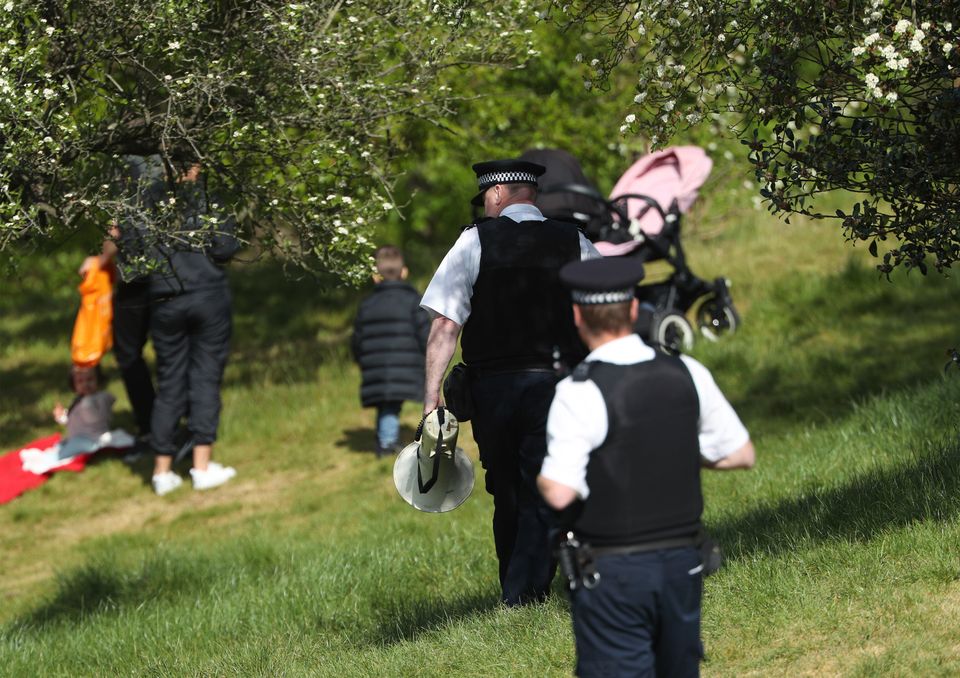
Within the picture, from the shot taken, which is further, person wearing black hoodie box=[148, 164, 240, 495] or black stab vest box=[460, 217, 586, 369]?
person wearing black hoodie box=[148, 164, 240, 495]

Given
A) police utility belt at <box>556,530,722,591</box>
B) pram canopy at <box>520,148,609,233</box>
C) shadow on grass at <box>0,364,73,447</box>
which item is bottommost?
shadow on grass at <box>0,364,73,447</box>

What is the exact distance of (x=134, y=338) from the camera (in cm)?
1148

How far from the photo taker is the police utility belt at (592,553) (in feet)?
12.8

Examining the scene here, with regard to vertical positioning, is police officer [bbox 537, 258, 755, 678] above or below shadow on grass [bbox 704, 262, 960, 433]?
above

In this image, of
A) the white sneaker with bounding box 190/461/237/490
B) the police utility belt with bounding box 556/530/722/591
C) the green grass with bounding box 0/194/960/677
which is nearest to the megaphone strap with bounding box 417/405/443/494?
the green grass with bounding box 0/194/960/677

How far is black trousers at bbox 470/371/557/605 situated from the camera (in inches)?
233

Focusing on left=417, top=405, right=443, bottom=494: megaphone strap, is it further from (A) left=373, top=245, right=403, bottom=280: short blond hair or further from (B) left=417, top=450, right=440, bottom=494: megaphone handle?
(A) left=373, top=245, right=403, bottom=280: short blond hair

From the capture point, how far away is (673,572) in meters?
3.91

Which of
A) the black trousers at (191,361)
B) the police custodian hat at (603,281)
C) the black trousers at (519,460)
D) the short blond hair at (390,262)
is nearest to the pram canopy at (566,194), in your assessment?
the short blond hair at (390,262)

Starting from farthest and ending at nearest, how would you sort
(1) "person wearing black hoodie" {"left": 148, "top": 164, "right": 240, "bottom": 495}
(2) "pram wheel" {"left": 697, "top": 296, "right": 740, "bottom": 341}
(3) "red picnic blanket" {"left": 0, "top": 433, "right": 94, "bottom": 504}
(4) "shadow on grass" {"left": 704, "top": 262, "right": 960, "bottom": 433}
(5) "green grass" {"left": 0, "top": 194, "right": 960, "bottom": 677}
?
(2) "pram wheel" {"left": 697, "top": 296, "right": 740, "bottom": 341}, (3) "red picnic blanket" {"left": 0, "top": 433, "right": 94, "bottom": 504}, (4) "shadow on grass" {"left": 704, "top": 262, "right": 960, "bottom": 433}, (1) "person wearing black hoodie" {"left": 148, "top": 164, "right": 240, "bottom": 495}, (5) "green grass" {"left": 0, "top": 194, "right": 960, "bottom": 677}

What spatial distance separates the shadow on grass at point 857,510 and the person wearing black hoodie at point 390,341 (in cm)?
412

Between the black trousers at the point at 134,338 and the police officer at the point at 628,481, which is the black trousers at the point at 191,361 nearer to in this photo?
the black trousers at the point at 134,338

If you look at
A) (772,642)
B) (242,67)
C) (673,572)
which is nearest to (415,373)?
(242,67)

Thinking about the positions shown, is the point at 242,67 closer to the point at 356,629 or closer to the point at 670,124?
the point at 670,124
